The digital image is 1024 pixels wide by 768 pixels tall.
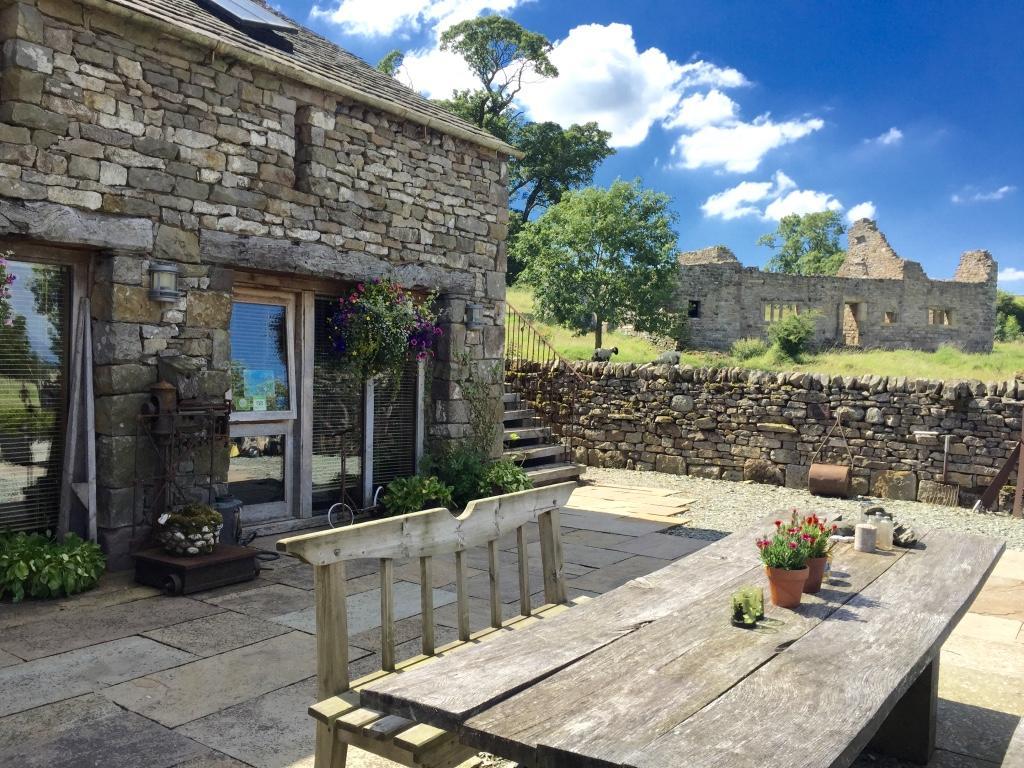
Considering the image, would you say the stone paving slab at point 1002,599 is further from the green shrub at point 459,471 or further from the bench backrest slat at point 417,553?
the green shrub at point 459,471

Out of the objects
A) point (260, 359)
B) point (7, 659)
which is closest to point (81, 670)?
point (7, 659)

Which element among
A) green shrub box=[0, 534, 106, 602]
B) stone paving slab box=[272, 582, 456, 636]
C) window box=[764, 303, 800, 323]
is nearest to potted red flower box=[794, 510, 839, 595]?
stone paving slab box=[272, 582, 456, 636]

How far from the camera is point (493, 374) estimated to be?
815cm

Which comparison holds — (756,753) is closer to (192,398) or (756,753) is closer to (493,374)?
(192,398)

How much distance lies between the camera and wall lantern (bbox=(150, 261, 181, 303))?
209 inches

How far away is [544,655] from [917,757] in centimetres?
186

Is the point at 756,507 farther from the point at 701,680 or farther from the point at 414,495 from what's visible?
the point at 701,680

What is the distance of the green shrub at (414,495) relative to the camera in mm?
7000

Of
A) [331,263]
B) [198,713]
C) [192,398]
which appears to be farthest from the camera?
[331,263]

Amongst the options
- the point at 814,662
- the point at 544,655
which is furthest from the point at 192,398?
the point at 814,662

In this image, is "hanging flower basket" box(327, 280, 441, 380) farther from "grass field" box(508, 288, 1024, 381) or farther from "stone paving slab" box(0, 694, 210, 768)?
"grass field" box(508, 288, 1024, 381)

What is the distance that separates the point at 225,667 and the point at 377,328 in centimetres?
347

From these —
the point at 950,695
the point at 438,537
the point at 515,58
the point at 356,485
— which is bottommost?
the point at 950,695

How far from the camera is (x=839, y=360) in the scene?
19.8 metres
